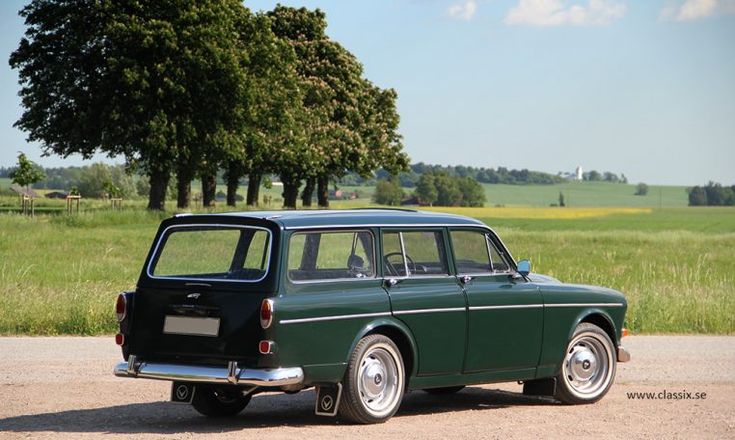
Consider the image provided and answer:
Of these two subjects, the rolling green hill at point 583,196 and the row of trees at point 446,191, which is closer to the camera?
the row of trees at point 446,191

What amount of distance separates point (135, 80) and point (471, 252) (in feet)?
151

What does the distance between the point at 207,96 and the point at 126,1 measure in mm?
5309

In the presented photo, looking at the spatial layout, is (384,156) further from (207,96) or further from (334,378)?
(334,378)

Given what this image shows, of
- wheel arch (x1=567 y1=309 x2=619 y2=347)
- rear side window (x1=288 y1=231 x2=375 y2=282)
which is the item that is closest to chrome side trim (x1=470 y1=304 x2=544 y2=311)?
wheel arch (x1=567 y1=309 x2=619 y2=347)

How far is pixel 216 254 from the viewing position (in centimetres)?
1065

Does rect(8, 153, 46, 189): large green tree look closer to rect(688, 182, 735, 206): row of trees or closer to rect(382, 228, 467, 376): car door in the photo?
rect(382, 228, 467, 376): car door

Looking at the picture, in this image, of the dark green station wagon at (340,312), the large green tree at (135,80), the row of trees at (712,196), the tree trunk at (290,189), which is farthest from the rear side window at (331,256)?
the row of trees at (712,196)

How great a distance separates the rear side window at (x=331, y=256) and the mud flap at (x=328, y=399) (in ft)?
2.68

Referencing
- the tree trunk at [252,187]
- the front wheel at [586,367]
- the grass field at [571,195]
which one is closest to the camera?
the front wheel at [586,367]

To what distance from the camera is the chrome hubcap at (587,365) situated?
11.9 metres

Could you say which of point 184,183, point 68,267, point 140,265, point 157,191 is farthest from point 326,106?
point 68,267

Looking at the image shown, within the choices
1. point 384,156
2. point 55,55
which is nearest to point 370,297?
point 55,55

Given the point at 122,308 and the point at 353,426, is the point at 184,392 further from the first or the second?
the point at 353,426

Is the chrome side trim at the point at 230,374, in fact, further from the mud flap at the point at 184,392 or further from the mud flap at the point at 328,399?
the mud flap at the point at 184,392
